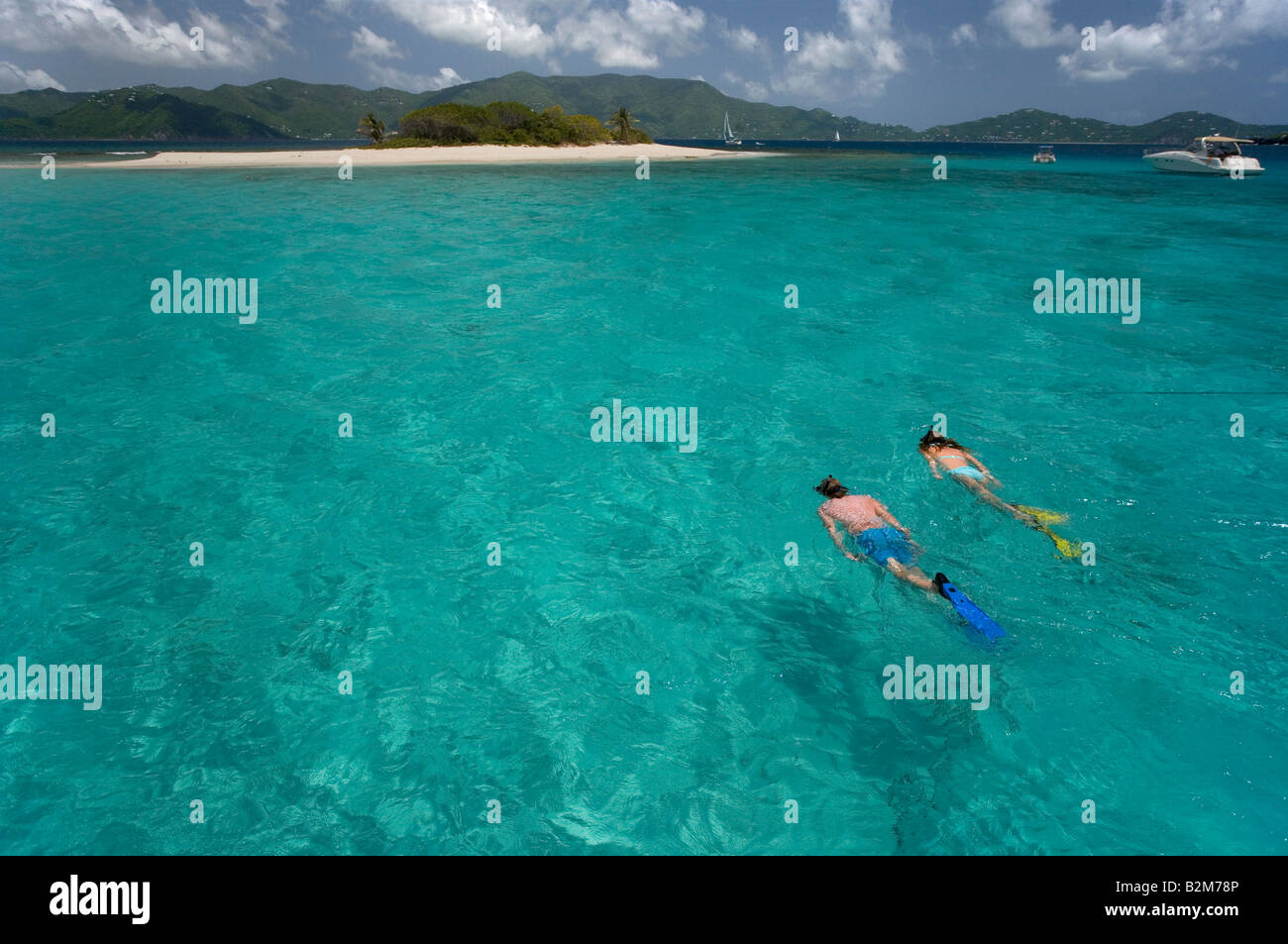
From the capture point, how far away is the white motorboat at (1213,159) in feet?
207

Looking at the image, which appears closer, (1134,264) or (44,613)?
(44,613)

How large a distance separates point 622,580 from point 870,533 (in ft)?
11.1

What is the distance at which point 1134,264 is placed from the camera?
26469mm

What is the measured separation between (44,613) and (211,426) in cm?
576

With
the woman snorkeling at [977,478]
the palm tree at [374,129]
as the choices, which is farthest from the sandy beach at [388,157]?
the woman snorkeling at [977,478]

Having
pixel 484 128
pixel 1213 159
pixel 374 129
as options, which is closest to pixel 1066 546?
pixel 1213 159

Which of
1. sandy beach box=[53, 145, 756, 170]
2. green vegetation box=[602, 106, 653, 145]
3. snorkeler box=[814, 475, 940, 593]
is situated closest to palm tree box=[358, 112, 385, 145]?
sandy beach box=[53, 145, 756, 170]

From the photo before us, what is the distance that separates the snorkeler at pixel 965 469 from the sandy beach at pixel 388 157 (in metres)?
75.9

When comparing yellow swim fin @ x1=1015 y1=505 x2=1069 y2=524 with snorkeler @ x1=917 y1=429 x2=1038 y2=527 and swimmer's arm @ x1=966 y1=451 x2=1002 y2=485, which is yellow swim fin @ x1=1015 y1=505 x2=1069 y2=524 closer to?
snorkeler @ x1=917 y1=429 x2=1038 y2=527
